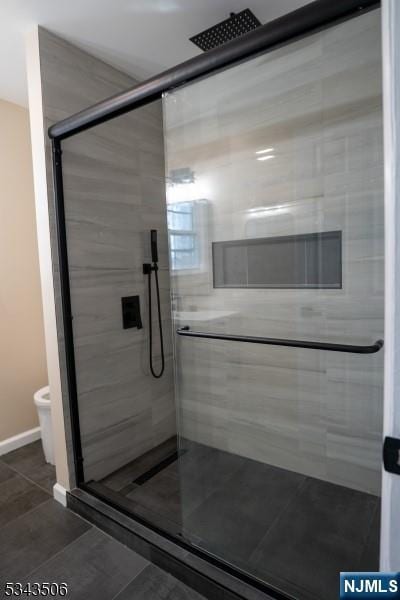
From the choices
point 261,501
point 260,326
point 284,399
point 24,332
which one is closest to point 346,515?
point 261,501

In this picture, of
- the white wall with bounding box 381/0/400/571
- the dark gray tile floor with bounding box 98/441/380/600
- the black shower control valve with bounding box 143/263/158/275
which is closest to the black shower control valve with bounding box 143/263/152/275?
the black shower control valve with bounding box 143/263/158/275

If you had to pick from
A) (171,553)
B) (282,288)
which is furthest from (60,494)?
(282,288)

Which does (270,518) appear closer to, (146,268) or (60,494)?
(60,494)

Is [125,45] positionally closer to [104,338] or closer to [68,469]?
[104,338]

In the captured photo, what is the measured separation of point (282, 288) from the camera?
1.74 metres

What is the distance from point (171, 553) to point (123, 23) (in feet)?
8.32

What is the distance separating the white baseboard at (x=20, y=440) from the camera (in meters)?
2.50

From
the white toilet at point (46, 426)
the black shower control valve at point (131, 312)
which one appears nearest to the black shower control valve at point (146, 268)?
the black shower control valve at point (131, 312)

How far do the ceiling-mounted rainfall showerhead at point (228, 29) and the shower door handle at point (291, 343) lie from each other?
151cm

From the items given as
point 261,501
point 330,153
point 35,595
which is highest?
point 330,153

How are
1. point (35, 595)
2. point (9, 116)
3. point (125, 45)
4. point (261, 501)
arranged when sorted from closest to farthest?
point (35, 595)
point (261, 501)
point (125, 45)
point (9, 116)

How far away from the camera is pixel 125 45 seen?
1976 millimetres

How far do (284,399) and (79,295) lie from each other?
1.29 m

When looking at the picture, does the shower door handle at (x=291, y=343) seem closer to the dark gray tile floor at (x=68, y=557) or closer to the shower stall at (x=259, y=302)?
the shower stall at (x=259, y=302)
